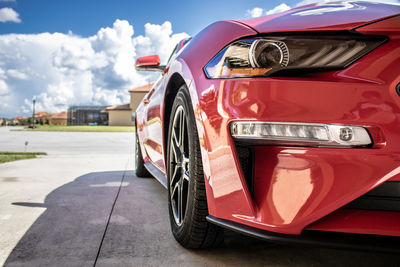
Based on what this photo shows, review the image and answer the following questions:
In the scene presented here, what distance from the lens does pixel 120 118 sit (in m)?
72.4

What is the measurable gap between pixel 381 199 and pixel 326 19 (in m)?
0.69

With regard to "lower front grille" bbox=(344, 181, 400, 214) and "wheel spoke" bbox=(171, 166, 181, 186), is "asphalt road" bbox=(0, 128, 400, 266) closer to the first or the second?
"wheel spoke" bbox=(171, 166, 181, 186)

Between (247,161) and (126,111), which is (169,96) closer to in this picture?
(247,161)

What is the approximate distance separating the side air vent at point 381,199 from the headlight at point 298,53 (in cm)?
44

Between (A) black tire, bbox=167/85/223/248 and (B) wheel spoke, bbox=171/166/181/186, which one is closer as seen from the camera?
Result: (A) black tire, bbox=167/85/223/248

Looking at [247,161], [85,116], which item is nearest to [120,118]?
[85,116]

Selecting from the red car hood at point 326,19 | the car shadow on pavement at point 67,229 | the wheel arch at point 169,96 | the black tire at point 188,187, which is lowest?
the car shadow on pavement at point 67,229

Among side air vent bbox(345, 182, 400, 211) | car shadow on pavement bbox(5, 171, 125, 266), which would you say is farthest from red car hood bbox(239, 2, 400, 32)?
car shadow on pavement bbox(5, 171, 125, 266)

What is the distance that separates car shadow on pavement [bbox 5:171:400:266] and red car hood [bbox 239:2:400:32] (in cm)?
108

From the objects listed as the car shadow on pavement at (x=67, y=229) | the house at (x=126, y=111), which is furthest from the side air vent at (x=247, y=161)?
the house at (x=126, y=111)

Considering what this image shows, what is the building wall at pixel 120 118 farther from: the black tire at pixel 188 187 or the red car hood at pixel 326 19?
the red car hood at pixel 326 19

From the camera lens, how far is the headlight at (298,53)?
45.0 inches

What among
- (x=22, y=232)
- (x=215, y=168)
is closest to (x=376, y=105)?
(x=215, y=168)

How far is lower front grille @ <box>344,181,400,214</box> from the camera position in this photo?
1082mm
